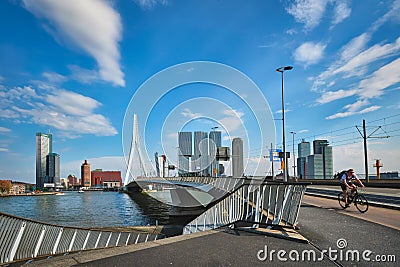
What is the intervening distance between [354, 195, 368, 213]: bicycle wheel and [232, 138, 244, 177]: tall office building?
36.5 metres

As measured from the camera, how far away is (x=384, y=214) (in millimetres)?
10859

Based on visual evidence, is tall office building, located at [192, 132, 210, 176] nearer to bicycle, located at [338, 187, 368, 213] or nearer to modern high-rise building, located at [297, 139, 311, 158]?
modern high-rise building, located at [297, 139, 311, 158]

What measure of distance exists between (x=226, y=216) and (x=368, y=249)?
6679 millimetres

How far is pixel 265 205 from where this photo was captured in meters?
9.62

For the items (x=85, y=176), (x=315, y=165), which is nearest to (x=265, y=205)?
(x=315, y=165)

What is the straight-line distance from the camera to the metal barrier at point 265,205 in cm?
823

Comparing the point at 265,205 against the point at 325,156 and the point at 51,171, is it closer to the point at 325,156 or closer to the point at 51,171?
the point at 325,156

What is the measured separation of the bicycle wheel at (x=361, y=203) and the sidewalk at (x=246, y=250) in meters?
3.75

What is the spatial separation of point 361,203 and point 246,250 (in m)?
7.75

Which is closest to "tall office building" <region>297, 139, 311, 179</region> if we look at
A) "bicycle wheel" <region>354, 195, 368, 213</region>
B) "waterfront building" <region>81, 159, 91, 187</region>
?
"bicycle wheel" <region>354, 195, 368, 213</region>

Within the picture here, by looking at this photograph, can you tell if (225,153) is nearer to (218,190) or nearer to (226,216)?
(218,190)

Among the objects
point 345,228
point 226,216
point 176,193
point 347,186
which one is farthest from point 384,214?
point 176,193

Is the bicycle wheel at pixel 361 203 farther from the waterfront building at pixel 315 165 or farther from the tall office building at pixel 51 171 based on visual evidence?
the tall office building at pixel 51 171

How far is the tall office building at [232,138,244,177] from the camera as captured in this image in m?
49.9
